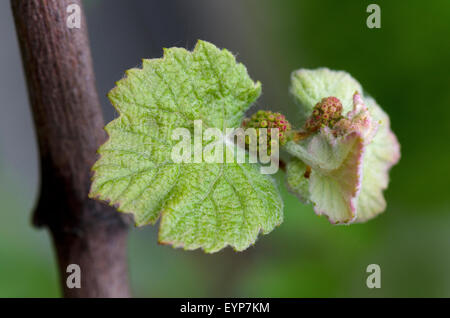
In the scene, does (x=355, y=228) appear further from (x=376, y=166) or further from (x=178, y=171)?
(x=178, y=171)

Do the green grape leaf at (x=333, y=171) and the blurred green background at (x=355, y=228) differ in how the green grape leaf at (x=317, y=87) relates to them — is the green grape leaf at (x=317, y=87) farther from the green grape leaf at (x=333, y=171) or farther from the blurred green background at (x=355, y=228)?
the blurred green background at (x=355, y=228)

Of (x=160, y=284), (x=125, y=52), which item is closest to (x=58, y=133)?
(x=160, y=284)

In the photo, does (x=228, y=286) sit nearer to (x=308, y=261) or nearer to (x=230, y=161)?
(x=308, y=261)

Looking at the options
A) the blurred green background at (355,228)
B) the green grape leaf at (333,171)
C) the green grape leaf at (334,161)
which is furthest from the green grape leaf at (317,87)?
the blurred green background at (355,228)

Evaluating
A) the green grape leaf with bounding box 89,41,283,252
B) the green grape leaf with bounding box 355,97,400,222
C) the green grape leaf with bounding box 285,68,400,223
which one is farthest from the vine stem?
the green grape leaf with bounding box 355,97,400,222

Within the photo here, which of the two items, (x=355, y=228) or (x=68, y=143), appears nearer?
(x=68, y=143)

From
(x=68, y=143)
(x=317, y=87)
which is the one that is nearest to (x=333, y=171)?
(x=317, y=87)
